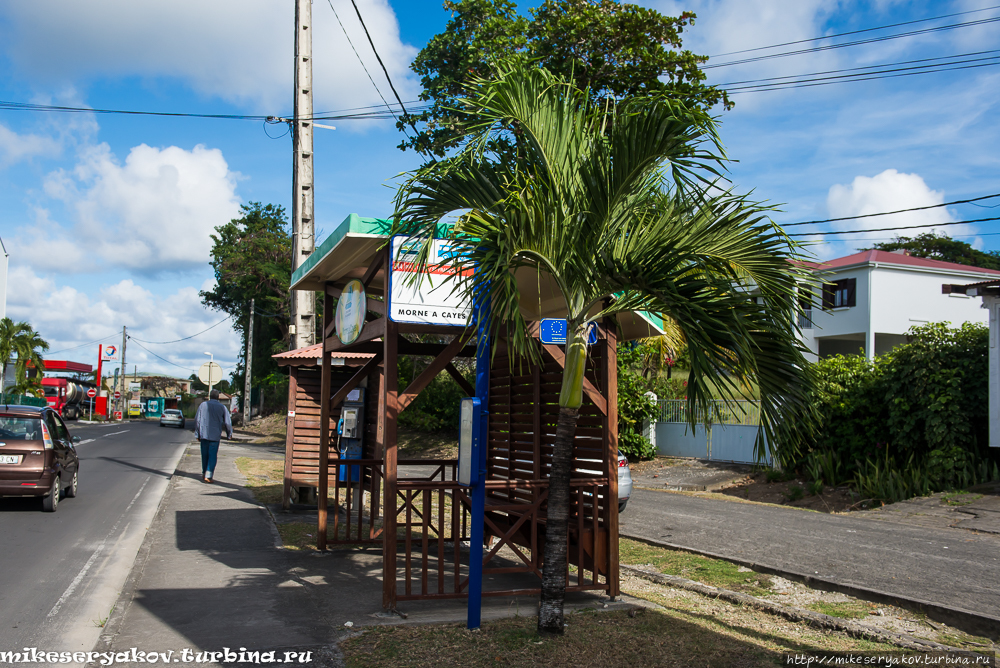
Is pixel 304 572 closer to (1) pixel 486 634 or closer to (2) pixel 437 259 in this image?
(1) pixel 486 634

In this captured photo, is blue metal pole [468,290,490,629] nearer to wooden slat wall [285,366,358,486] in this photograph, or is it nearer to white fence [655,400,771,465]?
wooden slat wall [285,366,358,486]

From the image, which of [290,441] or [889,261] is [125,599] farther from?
[889,261]

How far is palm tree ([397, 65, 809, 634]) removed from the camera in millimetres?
4742

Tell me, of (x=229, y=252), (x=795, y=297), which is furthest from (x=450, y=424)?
(x=229, y=252)

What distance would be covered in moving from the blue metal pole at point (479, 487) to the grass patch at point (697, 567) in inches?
113

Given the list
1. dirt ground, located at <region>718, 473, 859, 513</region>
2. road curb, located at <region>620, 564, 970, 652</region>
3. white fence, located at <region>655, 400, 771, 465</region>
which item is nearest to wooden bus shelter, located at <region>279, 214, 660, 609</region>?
road curb, located at <region>620, 564, 970, 652</region>

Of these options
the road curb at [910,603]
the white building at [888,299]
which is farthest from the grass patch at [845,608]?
the white building at [888,299]

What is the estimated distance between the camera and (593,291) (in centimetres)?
505

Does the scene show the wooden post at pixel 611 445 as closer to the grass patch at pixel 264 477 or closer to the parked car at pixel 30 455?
the grass patch at pixel 264 477

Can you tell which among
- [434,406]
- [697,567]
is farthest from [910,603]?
[434,406]

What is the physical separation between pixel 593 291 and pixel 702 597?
339 cm

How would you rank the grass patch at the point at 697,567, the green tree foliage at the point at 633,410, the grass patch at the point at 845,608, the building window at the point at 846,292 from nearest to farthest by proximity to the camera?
the grass patch at the point at 845,608 → the grass patch at the point at 697,567 → the green tree foliage at the point at 633,410 → the building window at the point at 846,292

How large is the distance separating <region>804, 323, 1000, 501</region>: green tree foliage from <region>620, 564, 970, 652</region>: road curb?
704 cm

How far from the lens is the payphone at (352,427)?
38.7 ft
